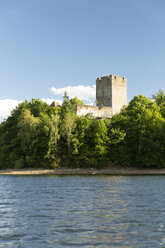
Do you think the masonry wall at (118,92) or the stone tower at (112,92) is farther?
the masonry wall at (118,92)

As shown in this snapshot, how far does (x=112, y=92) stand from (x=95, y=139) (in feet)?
112

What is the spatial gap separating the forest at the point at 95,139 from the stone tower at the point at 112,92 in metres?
26.2

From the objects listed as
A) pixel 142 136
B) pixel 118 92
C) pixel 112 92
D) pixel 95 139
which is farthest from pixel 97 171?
pixel 118 92

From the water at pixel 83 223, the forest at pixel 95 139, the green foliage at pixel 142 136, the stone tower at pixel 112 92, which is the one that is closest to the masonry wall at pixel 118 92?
the stone tower at pixel 112 92

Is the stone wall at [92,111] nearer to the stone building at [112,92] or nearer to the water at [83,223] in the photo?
the stone building at [112,92]

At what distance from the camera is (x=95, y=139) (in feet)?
188

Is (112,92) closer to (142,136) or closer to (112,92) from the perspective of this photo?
(112,92)

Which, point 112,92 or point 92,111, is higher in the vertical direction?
point 112,92

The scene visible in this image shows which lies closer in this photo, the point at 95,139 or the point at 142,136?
the point at 142,136

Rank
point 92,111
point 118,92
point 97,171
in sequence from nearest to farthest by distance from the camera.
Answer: point 97,171 → point 92,111 → point 118,92

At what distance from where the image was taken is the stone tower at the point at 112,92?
3519 inches

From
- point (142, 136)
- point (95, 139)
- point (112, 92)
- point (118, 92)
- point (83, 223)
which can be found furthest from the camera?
point (118, 92)

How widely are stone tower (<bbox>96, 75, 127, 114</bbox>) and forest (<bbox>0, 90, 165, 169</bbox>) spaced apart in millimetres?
26211

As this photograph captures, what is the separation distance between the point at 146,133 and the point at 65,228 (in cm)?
4545
